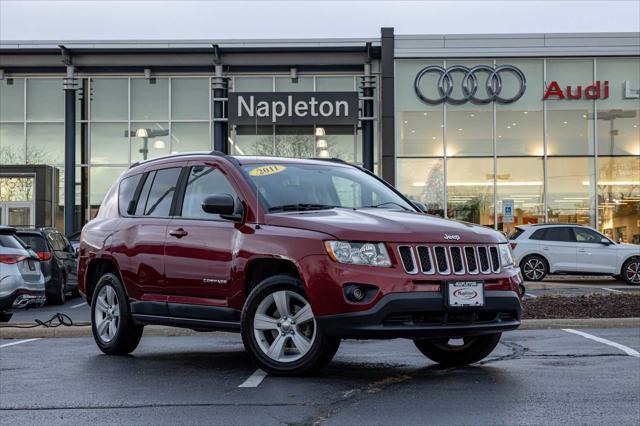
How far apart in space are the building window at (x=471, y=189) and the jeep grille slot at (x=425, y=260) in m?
25.2

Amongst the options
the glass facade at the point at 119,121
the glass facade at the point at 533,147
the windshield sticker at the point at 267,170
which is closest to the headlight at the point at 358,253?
the windshield sticker at the point at 267,170

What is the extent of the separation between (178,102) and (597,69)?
47.3ft

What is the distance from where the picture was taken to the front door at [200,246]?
7.95 m

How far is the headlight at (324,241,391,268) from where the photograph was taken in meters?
7.02

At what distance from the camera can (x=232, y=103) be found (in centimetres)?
3262

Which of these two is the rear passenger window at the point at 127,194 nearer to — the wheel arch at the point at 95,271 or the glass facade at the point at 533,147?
the wheel arch at the point at 95,271

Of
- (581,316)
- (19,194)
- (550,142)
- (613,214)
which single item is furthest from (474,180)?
(581,316)

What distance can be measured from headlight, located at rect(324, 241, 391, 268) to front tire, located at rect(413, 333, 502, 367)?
5.07ft

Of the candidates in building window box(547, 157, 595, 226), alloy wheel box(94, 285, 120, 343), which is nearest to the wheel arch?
alloy wheel box(94, 285, 120, 343)

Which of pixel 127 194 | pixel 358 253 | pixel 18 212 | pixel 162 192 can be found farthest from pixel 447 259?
pixel 18 212

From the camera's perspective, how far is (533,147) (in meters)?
32.4

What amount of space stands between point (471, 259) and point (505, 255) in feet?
1.76

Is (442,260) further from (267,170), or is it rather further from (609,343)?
(609,343)

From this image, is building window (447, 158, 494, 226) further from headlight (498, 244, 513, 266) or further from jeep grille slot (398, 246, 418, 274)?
jeep grille slot (398, 246, 418, 274)
